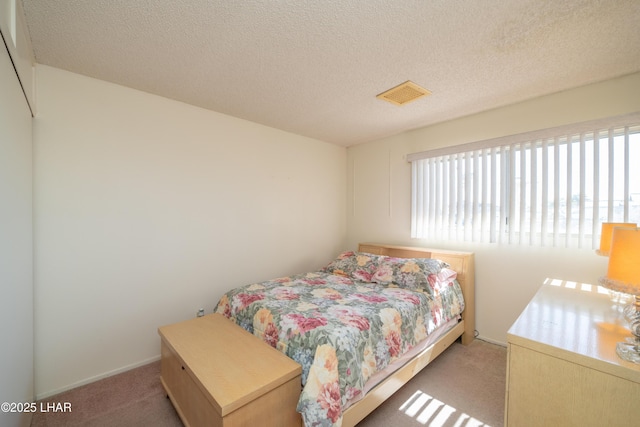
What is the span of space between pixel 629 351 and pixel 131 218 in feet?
10.2

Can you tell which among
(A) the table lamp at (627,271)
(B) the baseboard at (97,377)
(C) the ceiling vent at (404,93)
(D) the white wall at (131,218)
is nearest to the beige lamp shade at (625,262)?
(A) the table lamp at (627,271)

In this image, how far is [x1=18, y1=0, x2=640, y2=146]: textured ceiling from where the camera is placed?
1409 millimetres

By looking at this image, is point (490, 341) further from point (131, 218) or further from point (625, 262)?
point (131, 218)

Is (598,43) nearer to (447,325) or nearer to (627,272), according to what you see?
(627,272)

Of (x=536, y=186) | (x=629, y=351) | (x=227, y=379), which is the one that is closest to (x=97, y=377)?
(x=227, y=379)

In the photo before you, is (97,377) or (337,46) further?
(97,377)

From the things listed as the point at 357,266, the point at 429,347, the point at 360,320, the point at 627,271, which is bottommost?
the point at 429,347

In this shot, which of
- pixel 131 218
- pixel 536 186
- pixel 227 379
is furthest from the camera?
pixel 536 186

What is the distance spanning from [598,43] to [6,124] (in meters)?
3.38

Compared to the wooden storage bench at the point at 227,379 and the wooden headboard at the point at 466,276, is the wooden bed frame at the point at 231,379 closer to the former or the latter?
the wooden storage bench at the point at 227,379

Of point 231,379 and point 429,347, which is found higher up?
point 231,379

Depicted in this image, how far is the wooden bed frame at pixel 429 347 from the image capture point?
1571mm

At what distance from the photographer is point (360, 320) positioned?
1.72 metres

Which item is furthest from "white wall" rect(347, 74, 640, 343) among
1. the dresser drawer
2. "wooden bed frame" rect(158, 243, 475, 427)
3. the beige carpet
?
the dresser drawer
